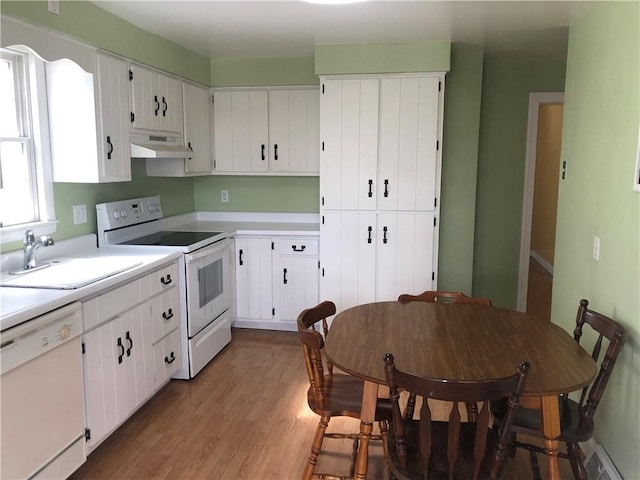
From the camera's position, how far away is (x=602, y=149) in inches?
100

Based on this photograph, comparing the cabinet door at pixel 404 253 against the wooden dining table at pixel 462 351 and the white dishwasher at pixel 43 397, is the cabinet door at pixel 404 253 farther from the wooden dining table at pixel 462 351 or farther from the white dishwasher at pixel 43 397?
the white dishwasher at pixel 43 397

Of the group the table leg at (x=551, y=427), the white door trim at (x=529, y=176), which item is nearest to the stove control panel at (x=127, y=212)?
the table leg at (x=551, y=427)

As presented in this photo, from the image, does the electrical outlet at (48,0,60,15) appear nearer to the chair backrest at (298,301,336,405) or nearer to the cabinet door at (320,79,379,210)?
the cabinet door at (320,79,379,210)

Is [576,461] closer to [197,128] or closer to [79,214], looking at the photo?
[79,214]

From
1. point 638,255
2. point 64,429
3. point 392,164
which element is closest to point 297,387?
point 64,429

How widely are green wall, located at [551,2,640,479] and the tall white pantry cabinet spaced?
1.01m

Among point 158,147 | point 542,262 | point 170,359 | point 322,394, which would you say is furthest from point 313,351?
point 542,262

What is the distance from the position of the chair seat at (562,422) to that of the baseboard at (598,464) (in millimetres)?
311

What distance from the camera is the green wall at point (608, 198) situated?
217cm

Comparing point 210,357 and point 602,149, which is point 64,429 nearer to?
point 210,357

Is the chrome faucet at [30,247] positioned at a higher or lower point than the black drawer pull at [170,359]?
higher

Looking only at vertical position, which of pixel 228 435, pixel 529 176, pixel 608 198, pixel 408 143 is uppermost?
pixel 408 143

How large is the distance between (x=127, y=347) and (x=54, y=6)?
5.96 ft

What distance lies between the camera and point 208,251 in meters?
3.70
